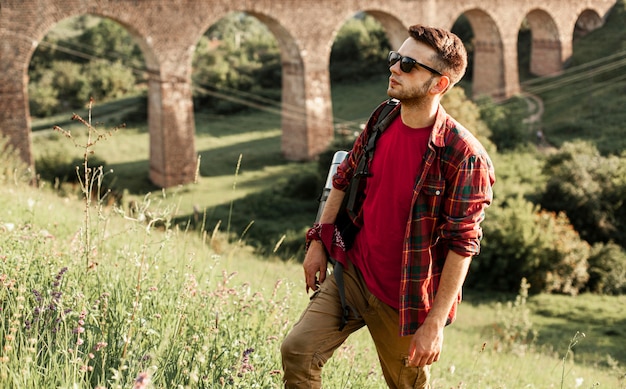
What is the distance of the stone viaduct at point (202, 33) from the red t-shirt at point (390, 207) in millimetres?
15405

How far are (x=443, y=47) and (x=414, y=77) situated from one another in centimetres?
17

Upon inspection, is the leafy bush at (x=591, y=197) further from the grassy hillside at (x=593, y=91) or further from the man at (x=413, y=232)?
the man at (x=413, y=232)

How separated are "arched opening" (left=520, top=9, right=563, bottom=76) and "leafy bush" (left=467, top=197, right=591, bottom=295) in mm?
16398

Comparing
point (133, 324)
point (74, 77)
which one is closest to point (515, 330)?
point (133, 324)

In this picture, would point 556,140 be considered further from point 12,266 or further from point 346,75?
point 12,266

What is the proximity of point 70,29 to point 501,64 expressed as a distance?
34188 millimetres

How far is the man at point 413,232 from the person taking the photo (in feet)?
9.78

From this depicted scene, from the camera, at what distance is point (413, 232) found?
3062 millimetres

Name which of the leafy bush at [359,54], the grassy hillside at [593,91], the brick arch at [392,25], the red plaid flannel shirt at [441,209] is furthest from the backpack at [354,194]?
the leafy bush at [359,54]

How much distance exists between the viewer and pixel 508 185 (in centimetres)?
1861

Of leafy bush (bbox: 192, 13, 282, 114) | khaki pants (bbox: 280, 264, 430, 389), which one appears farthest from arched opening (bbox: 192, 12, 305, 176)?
khaki pants (bbox: 280, 264, 430, 389)

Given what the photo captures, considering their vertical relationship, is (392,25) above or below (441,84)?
above

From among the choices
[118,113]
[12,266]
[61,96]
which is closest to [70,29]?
[61,96]

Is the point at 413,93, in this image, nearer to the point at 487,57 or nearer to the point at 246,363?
the point at 246,363
